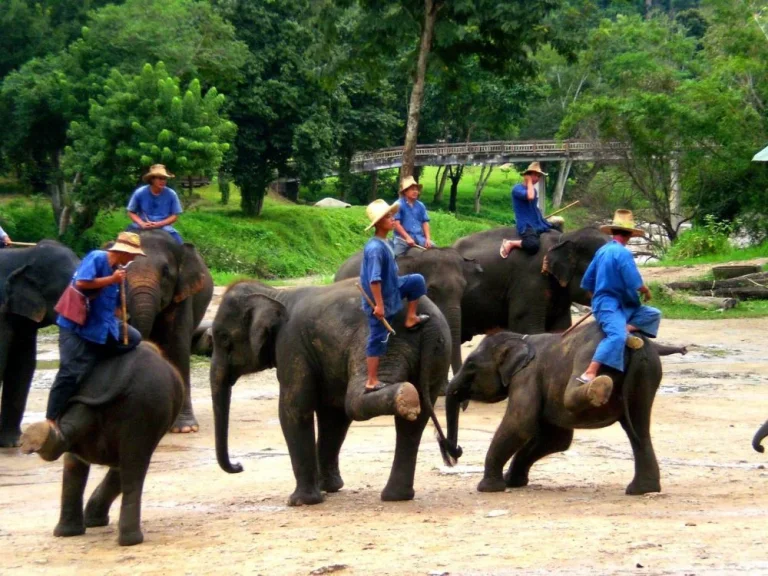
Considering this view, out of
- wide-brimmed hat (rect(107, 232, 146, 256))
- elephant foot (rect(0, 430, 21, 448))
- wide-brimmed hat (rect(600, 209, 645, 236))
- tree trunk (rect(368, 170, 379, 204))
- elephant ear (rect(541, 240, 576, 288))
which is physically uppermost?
tree trunk (rect(368, 170, 379, 204))

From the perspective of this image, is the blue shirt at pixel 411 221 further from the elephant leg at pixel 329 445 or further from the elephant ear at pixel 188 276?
the elephant leg at pixel 329 445

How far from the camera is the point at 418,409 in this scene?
8531mm

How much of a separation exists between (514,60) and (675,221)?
16.9 metres

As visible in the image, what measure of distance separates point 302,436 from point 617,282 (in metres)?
2.46

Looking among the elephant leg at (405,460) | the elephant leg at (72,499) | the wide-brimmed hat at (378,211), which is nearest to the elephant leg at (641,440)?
the elephant leg at (405,460)

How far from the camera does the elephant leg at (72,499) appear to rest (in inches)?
330

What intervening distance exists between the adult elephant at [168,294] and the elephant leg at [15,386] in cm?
122

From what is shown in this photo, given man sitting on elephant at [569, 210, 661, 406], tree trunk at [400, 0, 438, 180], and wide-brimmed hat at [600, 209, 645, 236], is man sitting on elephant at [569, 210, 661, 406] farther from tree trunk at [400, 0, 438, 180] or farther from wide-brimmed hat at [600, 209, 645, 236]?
tree trunk at [400, 0, 438, 180]

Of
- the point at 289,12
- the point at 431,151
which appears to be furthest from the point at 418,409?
the point at 431,151

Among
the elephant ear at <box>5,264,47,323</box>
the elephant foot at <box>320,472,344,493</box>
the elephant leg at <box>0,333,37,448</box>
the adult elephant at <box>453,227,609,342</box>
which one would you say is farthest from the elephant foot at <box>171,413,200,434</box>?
the elephant foot at <box>320,472,344,493</box>

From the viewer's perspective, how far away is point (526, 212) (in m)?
14.6

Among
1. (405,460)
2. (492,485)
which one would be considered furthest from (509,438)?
(405,460)

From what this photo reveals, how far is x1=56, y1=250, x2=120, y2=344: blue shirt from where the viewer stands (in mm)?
8180

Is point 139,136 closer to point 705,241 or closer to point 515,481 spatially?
point 705,241
